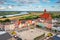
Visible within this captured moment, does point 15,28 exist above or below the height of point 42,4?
below

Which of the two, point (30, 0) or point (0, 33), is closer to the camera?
point (0, 33)

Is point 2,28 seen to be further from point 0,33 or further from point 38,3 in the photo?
point 38,3

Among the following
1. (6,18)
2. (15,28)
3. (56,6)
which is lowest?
(15,28)

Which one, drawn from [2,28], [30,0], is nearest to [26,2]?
[30,0]

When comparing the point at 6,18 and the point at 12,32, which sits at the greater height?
the point at 6,18

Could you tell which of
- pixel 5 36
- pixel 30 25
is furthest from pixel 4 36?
pixel 30 25

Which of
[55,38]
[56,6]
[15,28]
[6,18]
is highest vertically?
[56,6]

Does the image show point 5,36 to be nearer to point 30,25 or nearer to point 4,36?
point 4,36

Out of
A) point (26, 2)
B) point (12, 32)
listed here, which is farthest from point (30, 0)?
point (12, 32)

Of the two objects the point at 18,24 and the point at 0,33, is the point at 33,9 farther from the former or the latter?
the point at 0,33
